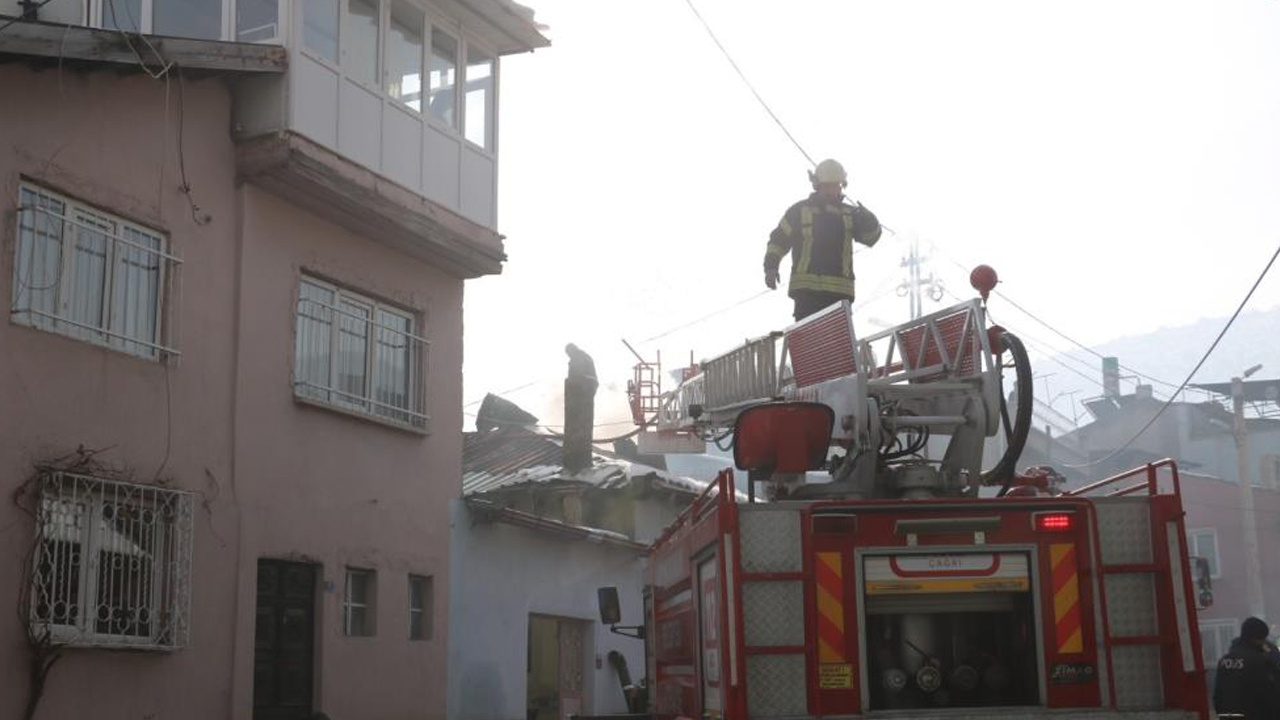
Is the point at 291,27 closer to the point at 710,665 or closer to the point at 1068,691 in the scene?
the point at 710,665

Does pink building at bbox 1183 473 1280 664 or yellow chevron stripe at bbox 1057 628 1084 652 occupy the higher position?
pink building at bbox 1183 473 1280 664

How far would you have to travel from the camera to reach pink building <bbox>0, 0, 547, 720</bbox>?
40.9ft

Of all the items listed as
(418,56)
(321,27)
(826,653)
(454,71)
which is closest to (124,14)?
(321,27)

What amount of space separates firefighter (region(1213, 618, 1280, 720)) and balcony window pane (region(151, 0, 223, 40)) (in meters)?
10.1

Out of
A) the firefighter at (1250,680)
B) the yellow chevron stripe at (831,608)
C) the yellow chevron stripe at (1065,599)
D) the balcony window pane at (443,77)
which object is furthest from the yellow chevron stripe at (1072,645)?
the balcony window pane at (443,77)

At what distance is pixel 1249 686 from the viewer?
34.1 feet

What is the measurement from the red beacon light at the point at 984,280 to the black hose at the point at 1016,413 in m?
0.32

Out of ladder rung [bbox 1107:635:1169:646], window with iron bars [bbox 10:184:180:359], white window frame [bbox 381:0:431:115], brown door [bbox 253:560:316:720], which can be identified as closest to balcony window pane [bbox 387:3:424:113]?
white window frame [bbox 381:0:431:115]

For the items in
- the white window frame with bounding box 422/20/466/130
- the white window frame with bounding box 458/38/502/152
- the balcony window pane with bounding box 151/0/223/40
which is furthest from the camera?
the white window frame with bounding box 458/38/502/152

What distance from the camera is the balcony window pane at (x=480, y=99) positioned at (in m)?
18.3

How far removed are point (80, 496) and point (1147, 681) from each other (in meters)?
8.35

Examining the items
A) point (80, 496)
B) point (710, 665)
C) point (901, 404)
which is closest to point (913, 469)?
point (901, 404)

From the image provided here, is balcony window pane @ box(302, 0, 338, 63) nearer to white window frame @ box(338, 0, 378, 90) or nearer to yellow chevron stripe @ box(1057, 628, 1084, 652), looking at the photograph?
white window frame @ box(338, 0, 378, 90)

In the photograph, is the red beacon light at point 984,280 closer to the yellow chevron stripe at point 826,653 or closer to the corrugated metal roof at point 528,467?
the yellow chevron stripe at point 826,653
